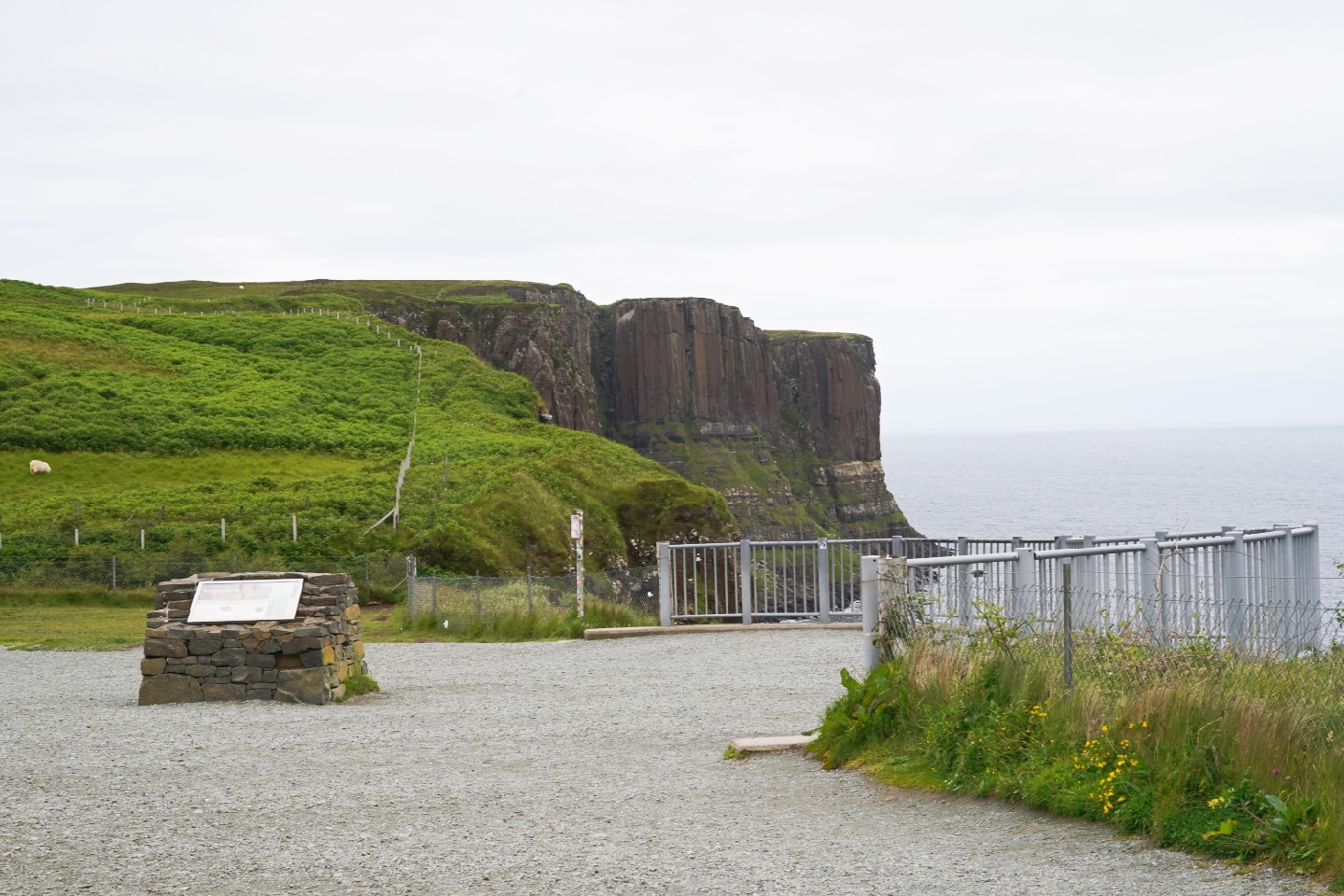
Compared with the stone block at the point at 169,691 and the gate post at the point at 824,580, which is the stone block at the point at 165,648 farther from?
the gate post at the point at 824,580

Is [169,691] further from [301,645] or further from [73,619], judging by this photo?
[73,619]

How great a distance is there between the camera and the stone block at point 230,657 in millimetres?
15984

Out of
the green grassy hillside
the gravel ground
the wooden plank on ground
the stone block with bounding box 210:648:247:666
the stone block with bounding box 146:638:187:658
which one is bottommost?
the gravel ground

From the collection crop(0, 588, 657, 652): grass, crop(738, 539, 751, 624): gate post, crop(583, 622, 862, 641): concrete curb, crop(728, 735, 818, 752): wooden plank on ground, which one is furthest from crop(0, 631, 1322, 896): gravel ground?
crop(0, 588, 657, 652): grass

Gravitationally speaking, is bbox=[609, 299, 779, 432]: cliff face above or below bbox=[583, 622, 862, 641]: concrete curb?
above

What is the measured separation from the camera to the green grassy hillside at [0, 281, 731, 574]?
41656 mm

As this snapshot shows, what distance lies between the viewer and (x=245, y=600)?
53.1 feet

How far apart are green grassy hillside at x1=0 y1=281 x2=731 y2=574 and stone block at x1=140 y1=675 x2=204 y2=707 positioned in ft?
74.8

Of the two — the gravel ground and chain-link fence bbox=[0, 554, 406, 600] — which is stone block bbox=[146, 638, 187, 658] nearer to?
the gravel ground

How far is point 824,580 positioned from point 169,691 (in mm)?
10801

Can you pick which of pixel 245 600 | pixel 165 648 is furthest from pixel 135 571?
pixel 245 600

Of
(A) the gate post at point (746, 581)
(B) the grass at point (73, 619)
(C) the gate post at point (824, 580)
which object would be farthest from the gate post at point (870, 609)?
(B) the grass at point (73, 619)

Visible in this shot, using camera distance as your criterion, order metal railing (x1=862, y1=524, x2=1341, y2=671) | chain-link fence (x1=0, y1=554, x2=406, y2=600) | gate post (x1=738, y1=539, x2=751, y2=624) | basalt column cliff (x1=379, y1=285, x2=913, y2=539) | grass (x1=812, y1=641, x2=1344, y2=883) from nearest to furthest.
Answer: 1. grass (x1=812, y1=641, x2=1344, y2=883)
2. metal railing (x1=862, y1=524, x2=1341, y2=671)
3. gate post (x1=738, y1=539, x2=751, y2=624)
4. chain-link fence (x1=0, y1=554, x2=406, y2=600)
5. basalt column cliff (x1=379, y1=285, x2=913, y2=539)

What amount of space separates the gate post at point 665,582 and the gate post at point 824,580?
2607 mm
